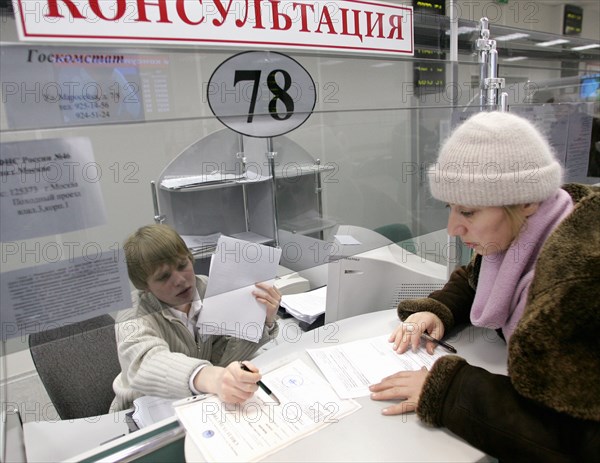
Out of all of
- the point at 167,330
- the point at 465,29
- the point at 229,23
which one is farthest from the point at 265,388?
the point at 465,29

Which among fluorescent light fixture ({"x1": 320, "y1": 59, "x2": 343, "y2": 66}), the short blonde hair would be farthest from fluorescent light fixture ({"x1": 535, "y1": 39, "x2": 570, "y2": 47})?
the short blonde hair

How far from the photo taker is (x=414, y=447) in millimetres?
709

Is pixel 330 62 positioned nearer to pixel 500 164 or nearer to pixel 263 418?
pixel 500 164

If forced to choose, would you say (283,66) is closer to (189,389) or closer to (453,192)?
(453,192)

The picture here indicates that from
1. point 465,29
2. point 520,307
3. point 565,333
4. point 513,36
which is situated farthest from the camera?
point 513,36

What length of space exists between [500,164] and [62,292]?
90 centimetres

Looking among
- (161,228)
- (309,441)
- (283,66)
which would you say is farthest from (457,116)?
(309,441)

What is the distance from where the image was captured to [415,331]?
40.1 inches

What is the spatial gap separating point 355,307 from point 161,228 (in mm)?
617

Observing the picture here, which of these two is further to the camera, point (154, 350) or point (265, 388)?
point (154, 350)

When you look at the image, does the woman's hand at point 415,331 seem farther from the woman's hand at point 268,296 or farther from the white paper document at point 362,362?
the woman's hand at point 268,296

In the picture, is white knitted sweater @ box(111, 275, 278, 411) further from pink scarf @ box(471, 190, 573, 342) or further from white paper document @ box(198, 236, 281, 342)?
pink scarf @ box(471, 190, 573, 342)

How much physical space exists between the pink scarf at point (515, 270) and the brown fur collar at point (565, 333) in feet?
0.44

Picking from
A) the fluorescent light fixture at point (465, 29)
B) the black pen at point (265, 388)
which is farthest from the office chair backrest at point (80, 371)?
the fluorescent light fixture at point (465, 29)
